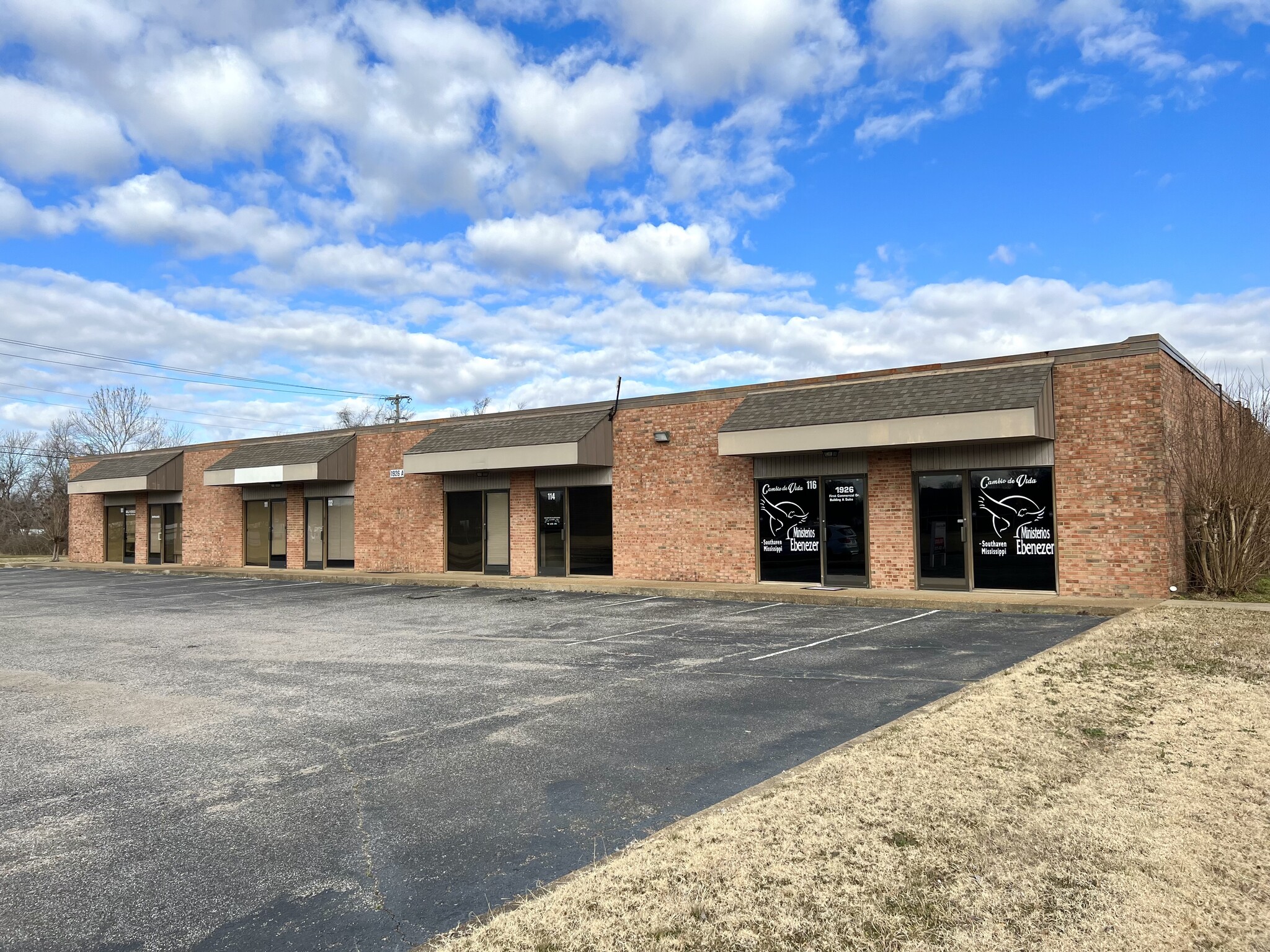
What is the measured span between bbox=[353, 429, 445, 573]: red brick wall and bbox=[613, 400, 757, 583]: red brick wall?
6193 mm

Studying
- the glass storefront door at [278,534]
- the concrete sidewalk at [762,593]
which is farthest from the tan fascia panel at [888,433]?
the glass storefront door at [278,534]

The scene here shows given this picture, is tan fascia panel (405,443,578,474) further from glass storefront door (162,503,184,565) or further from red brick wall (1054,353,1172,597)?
glass storefront door (162,503,184,565)

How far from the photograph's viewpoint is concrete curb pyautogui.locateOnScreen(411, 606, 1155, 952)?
354cm

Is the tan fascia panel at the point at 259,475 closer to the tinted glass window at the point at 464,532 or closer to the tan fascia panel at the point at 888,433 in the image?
the tinted glass window at the point at 464,532

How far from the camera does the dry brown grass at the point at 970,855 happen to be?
11.0ft

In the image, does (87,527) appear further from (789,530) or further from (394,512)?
(789,530)

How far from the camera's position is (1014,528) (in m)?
15.1

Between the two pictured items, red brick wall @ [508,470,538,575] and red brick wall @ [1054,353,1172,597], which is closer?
red brick wall @ [1054,353,1172,597]

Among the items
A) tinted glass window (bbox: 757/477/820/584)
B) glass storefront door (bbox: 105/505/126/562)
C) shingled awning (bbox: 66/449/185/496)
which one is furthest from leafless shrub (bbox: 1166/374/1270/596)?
glass storefront door (bbox: 105/505/126/562)

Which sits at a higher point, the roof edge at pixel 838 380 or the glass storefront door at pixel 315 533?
the roof edge at pixel 838 380

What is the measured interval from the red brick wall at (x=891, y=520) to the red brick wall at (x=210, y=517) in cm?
2187

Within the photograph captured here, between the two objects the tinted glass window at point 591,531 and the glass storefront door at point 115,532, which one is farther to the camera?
the glass storefront door at point 115,532

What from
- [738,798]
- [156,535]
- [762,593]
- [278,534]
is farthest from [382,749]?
[156,535]

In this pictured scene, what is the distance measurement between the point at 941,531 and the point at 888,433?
7.18 feet
